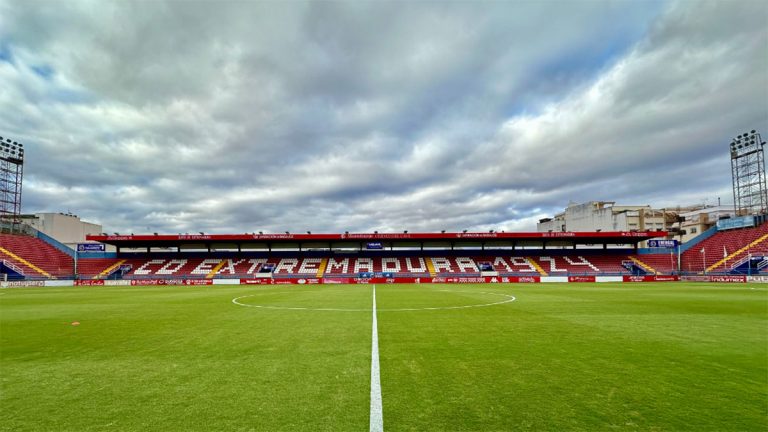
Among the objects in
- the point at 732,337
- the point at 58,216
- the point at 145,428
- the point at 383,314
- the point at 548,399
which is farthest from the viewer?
the point at 58,216

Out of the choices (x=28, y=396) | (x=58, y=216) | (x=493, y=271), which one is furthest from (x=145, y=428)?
(x=58, y=216)

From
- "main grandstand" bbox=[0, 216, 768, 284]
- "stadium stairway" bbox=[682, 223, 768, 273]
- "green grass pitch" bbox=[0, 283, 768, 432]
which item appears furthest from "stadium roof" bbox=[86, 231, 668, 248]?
"green grass pitch" bbox=[0, 283, 768, 432]

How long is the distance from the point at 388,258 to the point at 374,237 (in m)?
5.67

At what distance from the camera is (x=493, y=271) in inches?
2195

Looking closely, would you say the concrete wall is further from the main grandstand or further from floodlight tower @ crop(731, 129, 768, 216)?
floodlight tower @ crop(731, 129, 768, 216)

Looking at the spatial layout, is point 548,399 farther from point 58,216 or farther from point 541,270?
point 58,216

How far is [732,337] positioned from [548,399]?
8219 mm

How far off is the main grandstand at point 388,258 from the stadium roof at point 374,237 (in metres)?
0.15

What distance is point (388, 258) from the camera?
62.0 metres

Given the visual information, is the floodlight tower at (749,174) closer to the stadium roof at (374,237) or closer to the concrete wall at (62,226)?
the stadium roof at (374,237)

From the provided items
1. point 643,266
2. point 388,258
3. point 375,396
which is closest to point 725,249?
point 643,266

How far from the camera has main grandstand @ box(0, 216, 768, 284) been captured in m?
51.7

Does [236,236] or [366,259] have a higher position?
[236,236]

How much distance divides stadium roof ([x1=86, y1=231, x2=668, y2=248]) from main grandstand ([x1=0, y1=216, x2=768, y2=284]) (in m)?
0.15
